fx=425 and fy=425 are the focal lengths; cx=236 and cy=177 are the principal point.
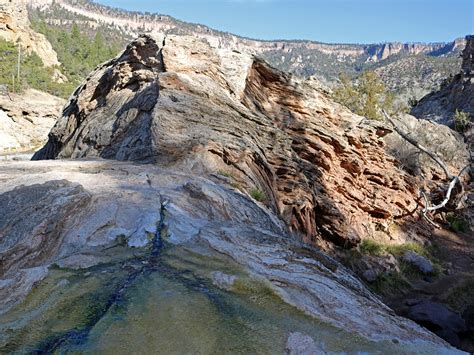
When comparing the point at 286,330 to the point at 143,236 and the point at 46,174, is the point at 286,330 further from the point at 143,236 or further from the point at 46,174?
the point at 46,174

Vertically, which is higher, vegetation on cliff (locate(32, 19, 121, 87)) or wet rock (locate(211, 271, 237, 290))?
vegetation on cliff (locate(32, 19, 121, 87))

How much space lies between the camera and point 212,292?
8.46ft

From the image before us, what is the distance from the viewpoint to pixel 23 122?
3372 cm

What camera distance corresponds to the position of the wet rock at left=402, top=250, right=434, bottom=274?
12.6m

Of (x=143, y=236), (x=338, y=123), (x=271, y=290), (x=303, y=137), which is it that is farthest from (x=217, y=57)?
(x=271, y=290)

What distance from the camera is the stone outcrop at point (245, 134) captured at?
277 inches

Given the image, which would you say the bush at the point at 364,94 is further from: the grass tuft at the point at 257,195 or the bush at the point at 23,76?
the bush at the point at 23,76

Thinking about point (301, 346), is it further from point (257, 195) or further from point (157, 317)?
point (257, 195)

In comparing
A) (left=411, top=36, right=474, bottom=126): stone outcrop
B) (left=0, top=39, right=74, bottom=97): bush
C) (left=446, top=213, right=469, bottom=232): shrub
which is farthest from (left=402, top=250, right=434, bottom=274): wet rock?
(left=0, top=39, right=74, bottom=97): bush

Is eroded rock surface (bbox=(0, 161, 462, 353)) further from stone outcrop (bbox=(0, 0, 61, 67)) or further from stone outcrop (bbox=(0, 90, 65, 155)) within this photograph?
stone outcrop (bbox=(0, 0, 61, 67))

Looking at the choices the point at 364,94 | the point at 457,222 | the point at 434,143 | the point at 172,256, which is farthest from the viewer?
the point at 364,94

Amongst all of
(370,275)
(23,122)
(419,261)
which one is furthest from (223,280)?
(23,122)

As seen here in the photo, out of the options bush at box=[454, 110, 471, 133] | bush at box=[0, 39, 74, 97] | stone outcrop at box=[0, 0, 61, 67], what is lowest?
bush at box=[0, 39, 74, 97]

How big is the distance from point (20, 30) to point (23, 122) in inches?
1097
